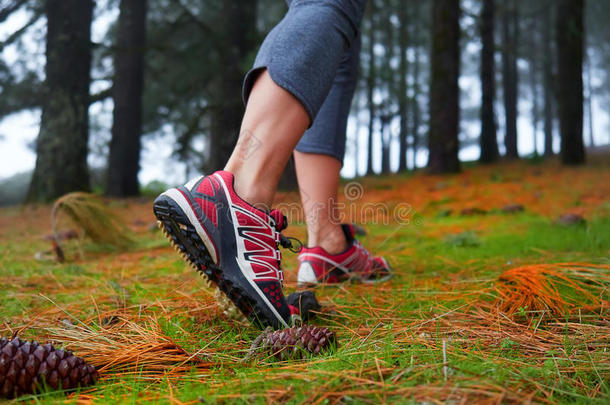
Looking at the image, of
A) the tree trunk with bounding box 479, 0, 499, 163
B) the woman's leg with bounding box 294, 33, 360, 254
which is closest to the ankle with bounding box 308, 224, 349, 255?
the woman's leg with bounding box 294, 33, 360, 254

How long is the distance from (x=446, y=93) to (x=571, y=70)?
6.84 feet

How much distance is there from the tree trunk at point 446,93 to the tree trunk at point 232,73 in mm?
2704

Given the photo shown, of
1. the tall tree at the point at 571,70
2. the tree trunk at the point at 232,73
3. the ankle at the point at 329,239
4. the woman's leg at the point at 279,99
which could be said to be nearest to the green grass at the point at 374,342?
the ankle at the point at 329,239

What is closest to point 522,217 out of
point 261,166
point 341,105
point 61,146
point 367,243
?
point 367,243

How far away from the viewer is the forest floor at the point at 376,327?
571 millimetres

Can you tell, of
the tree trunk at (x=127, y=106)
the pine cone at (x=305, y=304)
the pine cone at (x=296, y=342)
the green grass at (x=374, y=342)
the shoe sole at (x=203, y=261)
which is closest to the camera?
the green grass at (x=374, y=342)

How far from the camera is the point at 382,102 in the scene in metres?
9.80

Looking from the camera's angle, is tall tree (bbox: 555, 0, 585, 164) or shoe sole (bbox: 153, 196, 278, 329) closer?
shoe sole (bbox: 153, 196, 278, 329)

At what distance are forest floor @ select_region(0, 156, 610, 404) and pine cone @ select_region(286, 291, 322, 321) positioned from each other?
0.12 feet

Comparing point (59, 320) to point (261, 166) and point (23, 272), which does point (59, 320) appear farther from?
point (23, 272)

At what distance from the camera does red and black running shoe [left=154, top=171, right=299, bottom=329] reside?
952 mm

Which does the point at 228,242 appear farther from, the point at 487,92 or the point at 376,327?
the point at 487,92

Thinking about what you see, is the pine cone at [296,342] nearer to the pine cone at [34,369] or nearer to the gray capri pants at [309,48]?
the pine cone at [34,369]

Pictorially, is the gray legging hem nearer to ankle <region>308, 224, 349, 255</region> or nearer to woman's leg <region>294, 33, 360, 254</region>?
woman's leg <region>294, 33, 360, 254</region>
